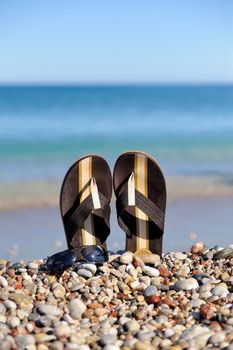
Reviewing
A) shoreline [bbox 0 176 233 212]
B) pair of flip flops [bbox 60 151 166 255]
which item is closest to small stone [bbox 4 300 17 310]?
pair of flip flops [bbox 60 151 166 255]

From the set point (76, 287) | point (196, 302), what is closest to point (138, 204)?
point (76, 287)

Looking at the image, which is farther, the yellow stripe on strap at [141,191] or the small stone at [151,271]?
the yellow stripe on strap at [141,191]

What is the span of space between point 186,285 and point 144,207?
2.15 feet

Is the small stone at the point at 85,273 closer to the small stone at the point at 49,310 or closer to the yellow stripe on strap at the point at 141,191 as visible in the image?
the small stone at the point at 49,310

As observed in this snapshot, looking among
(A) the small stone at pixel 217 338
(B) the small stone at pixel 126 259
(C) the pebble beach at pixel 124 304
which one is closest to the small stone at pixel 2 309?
(C) the pebble beach at pixel 124 304

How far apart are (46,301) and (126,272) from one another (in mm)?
448

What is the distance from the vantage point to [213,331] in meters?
2.34

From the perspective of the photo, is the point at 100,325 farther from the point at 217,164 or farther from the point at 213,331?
the point at 217,164

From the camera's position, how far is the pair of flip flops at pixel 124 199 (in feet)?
11.0

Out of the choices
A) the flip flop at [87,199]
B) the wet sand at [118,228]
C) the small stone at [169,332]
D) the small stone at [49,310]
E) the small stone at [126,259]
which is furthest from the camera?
the wet sand at [118,228]

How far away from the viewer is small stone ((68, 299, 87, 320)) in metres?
2.53

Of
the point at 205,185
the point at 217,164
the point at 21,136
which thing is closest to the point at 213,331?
the point at 205,185

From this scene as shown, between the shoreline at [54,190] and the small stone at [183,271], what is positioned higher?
the shoreline at [54,190]

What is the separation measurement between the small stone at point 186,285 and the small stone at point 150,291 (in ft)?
0.34
